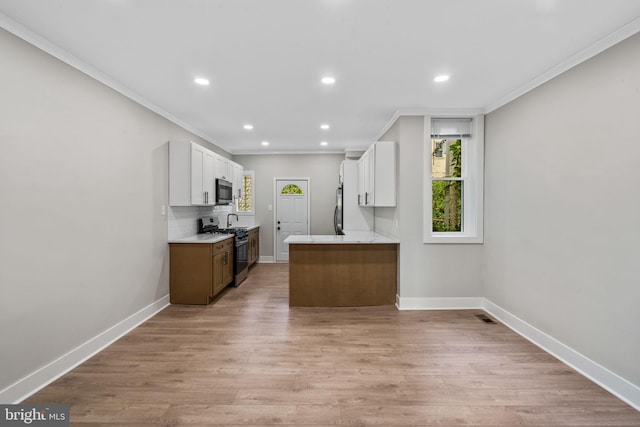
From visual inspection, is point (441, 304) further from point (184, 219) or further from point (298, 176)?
point (298, 176)

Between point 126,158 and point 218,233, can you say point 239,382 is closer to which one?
point 126,158

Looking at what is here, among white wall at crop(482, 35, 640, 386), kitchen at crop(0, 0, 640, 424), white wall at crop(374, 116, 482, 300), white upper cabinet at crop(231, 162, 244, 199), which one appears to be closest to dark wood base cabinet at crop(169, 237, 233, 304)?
kitchen at crop(0, 0, 640, 424)

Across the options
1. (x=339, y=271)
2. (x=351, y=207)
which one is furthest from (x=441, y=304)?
(x=351, y=207)

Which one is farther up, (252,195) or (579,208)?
(252,195)

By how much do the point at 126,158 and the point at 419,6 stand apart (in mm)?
3181

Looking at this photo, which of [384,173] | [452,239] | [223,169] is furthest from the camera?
[223,169]

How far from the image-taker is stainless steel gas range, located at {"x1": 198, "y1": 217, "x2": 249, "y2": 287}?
483 cm

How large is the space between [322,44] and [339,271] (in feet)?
8.91

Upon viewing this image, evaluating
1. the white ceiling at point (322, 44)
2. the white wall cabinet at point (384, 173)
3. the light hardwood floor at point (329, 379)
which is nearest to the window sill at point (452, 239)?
the white wall cabinet at point (384, 173)

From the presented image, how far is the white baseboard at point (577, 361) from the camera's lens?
201 centimetres

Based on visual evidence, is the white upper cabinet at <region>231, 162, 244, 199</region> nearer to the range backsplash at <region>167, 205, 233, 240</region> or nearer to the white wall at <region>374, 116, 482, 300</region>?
the range backsplash at <region>167, 205, 233, 240</region>

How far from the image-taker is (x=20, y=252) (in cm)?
202

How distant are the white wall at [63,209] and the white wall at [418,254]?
10.8ft

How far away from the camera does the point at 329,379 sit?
7.34ft
